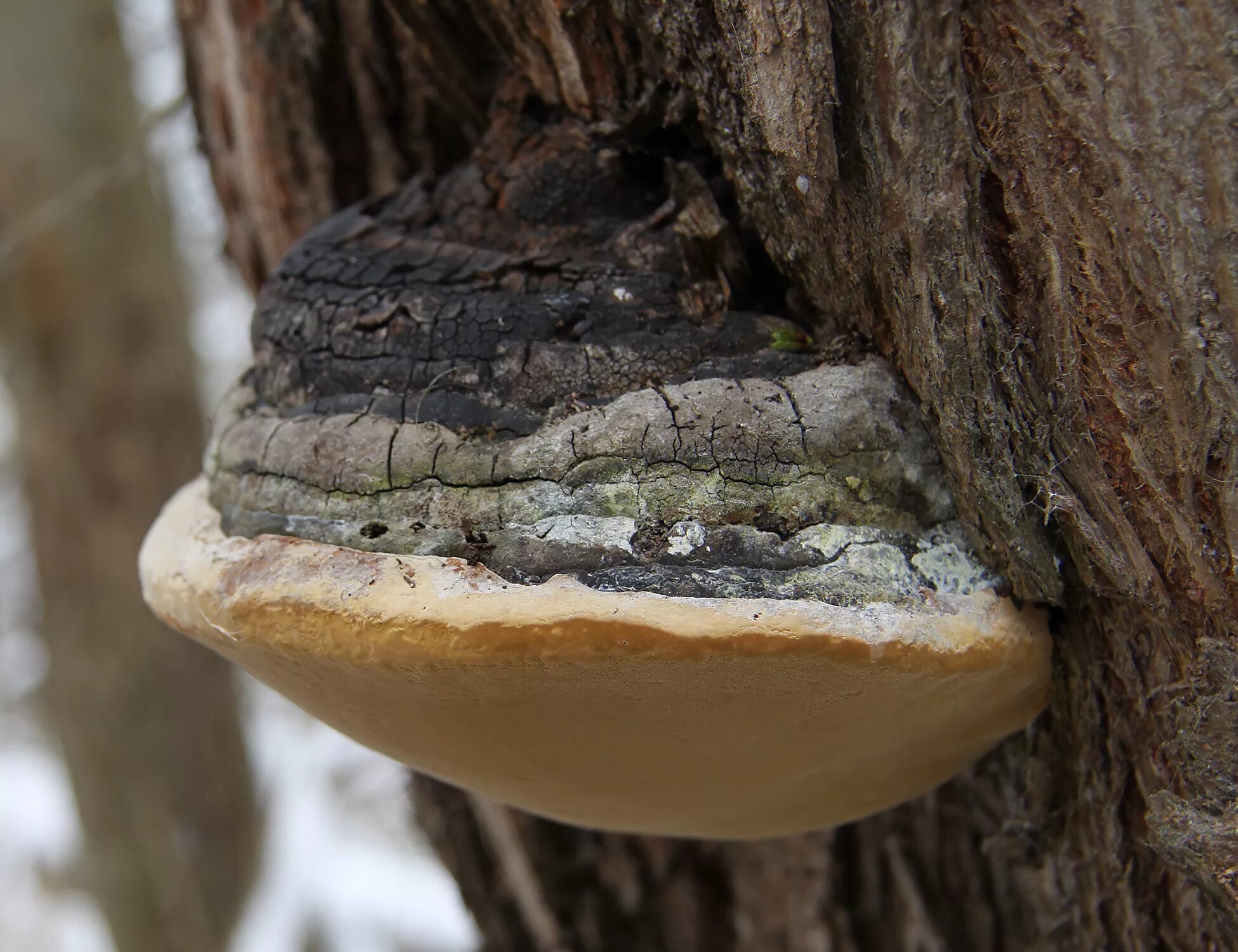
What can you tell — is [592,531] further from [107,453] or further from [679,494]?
[107,453]

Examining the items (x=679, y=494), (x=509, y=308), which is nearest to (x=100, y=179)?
(x=509, y=308)

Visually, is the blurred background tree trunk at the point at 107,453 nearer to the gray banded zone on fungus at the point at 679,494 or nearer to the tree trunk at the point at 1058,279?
the tree trunk at the point at 1058,279

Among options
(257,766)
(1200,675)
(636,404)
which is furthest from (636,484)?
(257,766)

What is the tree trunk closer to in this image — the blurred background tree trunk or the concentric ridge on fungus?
the concentric ridge on fungus

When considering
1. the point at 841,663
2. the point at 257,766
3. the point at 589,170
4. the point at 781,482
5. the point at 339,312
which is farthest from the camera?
the point at 257,766

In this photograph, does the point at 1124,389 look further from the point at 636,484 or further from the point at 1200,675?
the point at 636,484

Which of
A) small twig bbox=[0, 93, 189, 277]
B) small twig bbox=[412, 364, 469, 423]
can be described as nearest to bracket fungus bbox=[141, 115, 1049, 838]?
small twig bbox=[412, 364, 469, 423]

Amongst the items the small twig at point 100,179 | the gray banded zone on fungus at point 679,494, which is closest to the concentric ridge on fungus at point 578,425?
the gray banded zone on fungus at point 679,494
